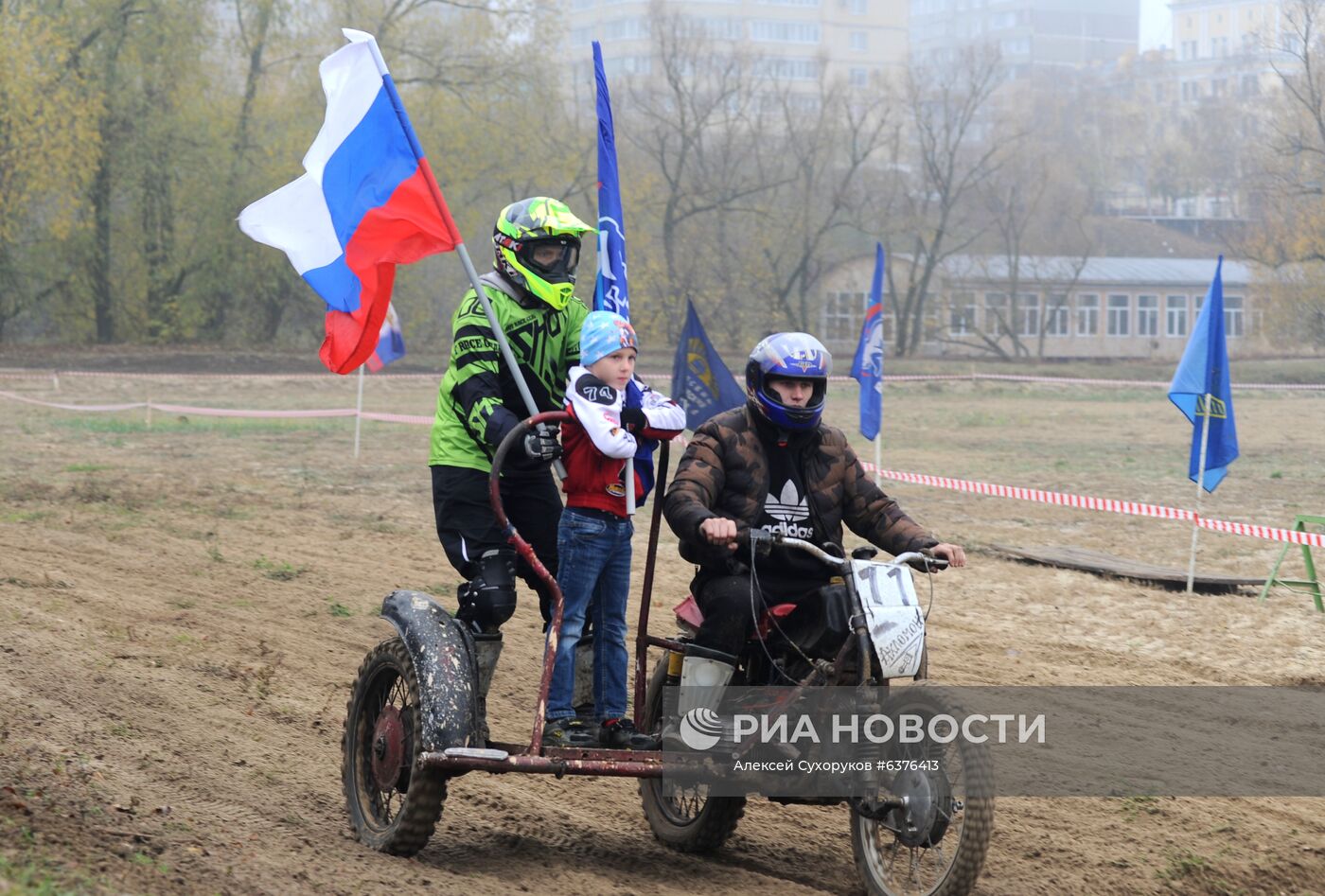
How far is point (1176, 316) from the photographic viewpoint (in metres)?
78.8

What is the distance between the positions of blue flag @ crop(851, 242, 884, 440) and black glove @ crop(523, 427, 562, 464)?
1119 cm

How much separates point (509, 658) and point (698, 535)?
4112 millimetres

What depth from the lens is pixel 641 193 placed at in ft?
178

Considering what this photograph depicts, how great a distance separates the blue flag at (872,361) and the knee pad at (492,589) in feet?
35.7

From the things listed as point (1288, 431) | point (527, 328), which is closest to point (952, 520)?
point (527, 328)

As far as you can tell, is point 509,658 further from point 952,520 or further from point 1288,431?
point 1288,431

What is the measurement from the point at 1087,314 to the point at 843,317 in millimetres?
19874

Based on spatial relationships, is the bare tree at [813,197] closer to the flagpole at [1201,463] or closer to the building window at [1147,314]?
the building window at [1147,314]

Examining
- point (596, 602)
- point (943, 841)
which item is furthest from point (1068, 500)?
point (943, 841)

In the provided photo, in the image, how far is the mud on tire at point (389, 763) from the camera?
516 centimetres

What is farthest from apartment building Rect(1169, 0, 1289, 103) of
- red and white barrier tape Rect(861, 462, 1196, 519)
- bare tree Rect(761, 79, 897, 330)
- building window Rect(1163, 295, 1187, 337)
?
red and white barrier tape Rect(861, 462, 1196, 519)

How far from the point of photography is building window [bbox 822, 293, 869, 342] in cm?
6106

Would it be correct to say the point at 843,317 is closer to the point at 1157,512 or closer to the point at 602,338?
the point at 1157,512

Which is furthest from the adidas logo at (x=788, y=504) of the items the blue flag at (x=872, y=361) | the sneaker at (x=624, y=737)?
the blue flag at (x=872, y=361)
